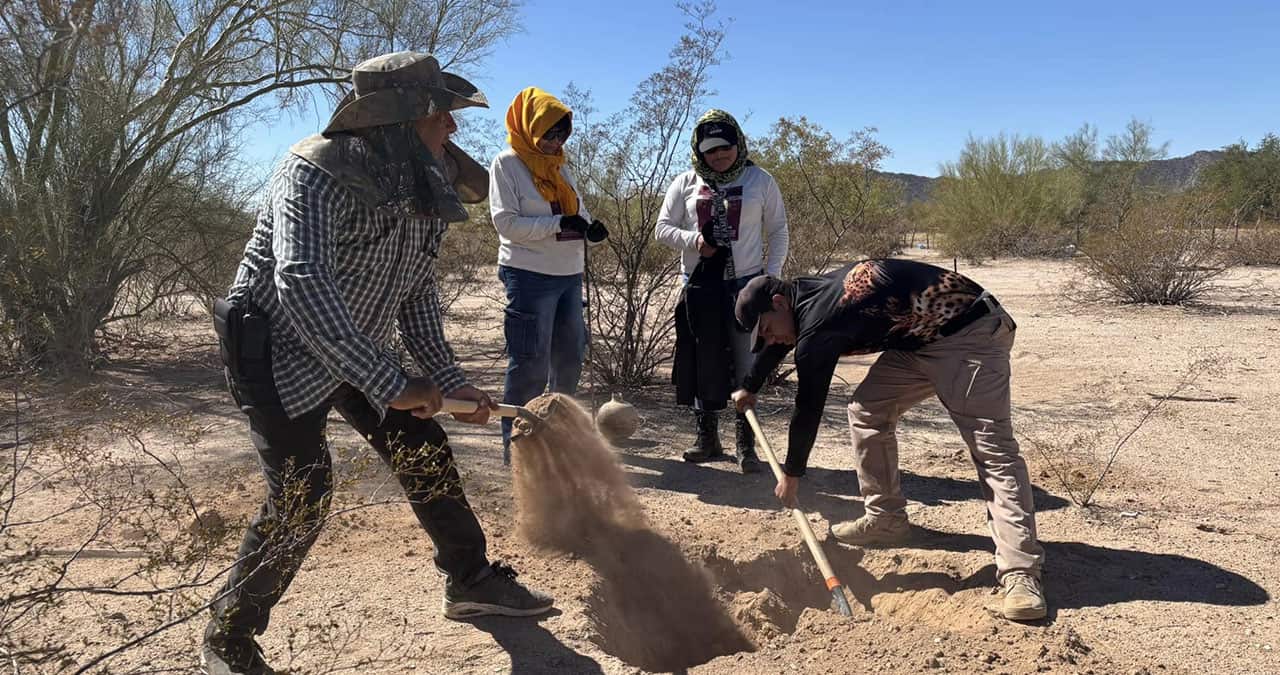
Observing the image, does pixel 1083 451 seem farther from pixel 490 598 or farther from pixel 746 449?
pixel 490 598

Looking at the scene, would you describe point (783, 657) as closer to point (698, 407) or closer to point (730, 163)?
point (698, 407)

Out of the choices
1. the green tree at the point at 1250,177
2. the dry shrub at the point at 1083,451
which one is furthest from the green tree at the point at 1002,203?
the dry shrub at the point at 1083,451

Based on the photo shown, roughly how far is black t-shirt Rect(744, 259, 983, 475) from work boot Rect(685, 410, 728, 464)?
61.6 inches

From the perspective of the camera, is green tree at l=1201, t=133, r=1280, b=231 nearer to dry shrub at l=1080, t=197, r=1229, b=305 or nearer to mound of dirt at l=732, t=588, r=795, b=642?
dry shrub at l=1080, t=197, r=1229, b=305

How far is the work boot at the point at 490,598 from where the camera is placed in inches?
118

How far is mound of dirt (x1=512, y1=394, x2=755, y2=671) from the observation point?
352 centimetres

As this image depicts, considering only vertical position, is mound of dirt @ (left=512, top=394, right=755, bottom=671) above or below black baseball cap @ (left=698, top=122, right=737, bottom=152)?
below

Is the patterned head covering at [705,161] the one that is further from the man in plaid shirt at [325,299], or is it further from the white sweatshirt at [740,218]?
the man in plaid shirt at [325,299]

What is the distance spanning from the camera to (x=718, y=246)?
4488mm

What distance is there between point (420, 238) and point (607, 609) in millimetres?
1604

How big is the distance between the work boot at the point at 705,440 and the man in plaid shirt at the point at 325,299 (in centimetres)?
→ 243

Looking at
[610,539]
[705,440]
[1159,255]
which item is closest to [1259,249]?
[1159,255]

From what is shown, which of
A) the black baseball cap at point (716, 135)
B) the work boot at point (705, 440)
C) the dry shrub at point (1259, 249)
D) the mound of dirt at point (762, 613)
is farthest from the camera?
the dry shrub at point (1259, 249)

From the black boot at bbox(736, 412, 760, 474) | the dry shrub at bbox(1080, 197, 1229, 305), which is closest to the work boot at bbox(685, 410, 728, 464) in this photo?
the black boot at bbox(736, 412, 760, 474)
